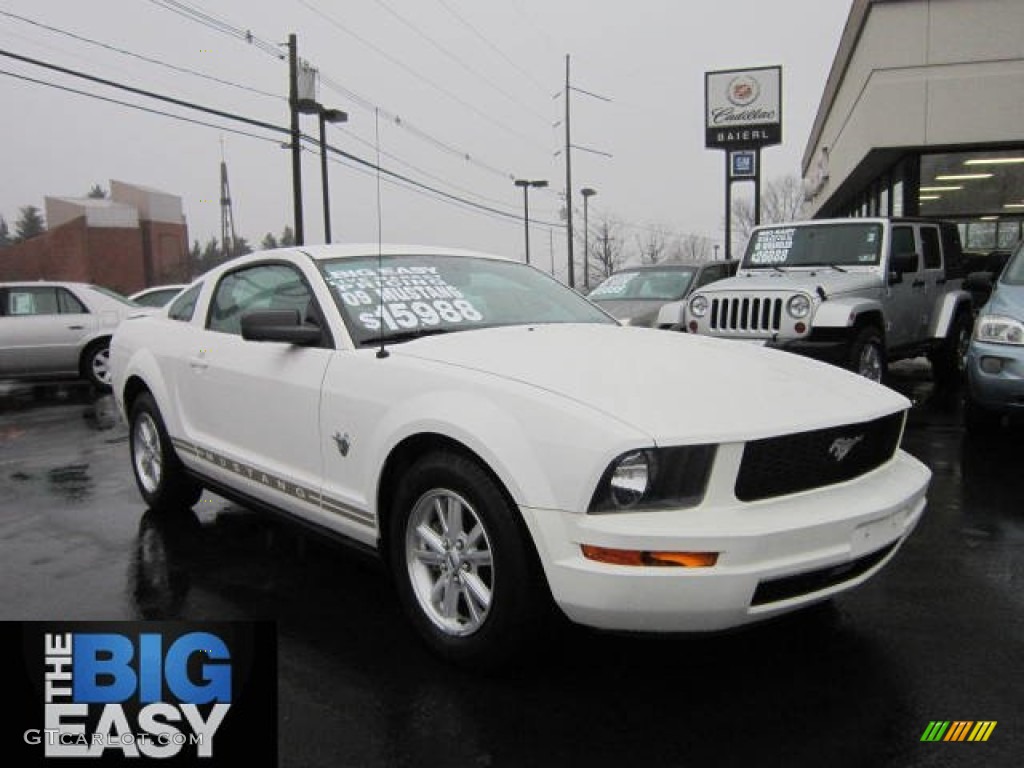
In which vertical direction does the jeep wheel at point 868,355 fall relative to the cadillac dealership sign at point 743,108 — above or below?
below

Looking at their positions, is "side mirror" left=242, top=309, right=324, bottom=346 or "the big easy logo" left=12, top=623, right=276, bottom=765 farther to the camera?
"side mirror" left=242, top=309, right=324, bottom=346

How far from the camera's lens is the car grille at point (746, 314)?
8062 millimetres

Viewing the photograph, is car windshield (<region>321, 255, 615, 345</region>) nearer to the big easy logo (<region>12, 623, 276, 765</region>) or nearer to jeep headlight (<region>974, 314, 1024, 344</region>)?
the big easy logo (<region>12, 623, 276, 765</region>)

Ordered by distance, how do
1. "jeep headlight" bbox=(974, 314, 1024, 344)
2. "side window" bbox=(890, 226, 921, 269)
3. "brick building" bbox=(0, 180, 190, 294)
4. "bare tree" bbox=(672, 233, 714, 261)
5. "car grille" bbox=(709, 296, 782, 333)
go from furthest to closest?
"bare tree" bbox=(672, 233, 714, 261), "brick building" bbox=(0, 180, 190, 294), "side window" bbox=(890, 226, 921, 269), "car grille" bbox=(709, 296, 782, 333), "jeep headlight" bbox=(974, 314, 1024, 344)

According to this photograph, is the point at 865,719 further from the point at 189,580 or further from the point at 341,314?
the point at 189,580

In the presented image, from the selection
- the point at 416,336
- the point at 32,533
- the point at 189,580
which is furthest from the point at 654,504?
the point at 32,533

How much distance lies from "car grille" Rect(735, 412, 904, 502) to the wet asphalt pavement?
592 millimetres

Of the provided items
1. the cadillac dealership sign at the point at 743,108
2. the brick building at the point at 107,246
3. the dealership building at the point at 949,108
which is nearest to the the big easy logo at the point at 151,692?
the dealership building at the point at 949,108

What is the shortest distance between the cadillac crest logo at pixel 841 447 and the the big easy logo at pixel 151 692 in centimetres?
192

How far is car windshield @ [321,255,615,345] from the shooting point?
3799 millimetres

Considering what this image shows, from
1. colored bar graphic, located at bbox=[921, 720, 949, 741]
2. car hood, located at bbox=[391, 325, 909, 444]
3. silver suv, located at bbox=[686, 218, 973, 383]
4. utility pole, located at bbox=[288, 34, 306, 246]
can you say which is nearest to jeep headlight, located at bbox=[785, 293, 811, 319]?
silver suv, located at bbox=[686, 218, 973, 383]

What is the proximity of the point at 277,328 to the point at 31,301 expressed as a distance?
33.6ft

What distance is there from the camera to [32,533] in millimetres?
5004

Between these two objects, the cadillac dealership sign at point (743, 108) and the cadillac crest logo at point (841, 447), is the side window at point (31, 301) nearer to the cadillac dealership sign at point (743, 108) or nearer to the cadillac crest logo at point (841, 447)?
the cadillac crest logo at point (841, 447)
